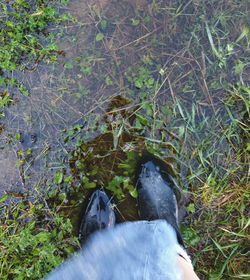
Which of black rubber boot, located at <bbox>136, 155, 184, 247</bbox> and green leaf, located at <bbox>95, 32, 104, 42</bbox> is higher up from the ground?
green leaf, located at <bbox>95, 32, 104, 42</bbox>

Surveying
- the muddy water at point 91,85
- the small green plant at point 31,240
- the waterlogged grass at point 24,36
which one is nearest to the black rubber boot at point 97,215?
the small green plant at point 31,240

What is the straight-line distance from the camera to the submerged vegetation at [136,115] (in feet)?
9.32

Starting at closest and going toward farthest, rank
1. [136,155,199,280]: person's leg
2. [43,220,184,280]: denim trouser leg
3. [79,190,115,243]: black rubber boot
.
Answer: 1. [43,220,184,280]: denim trouser leg
2. [136,155,199,280]: person's leg
3. [79,190,115,243]: black rubber boot

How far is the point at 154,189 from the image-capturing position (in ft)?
9.51

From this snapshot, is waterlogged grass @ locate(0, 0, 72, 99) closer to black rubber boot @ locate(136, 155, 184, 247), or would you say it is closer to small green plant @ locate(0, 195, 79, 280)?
small green plant @ locate(0, 195, 79, 280)

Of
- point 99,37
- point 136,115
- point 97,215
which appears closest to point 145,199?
point 97,215

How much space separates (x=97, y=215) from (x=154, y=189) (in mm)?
531

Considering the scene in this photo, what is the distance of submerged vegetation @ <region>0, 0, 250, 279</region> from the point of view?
2.84m

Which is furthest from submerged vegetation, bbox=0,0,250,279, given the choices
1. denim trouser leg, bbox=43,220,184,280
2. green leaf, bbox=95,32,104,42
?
denim trouser leg, bbox=43,220,184,280

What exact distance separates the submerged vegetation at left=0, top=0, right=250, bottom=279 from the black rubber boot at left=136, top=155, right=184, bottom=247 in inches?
3.0

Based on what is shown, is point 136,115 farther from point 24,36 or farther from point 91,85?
point 24,36

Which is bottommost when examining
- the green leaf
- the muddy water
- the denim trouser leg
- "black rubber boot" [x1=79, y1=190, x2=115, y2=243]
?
"black rubber boot" [x1=79, y1=190, x2=115, y2=243]

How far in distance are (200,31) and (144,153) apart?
43.9 inches

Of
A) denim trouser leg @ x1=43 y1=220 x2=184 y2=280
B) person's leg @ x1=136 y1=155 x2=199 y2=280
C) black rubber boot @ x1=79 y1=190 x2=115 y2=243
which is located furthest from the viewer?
black rubber boot @ x1=79 y1=190 x2=115 y2=243
